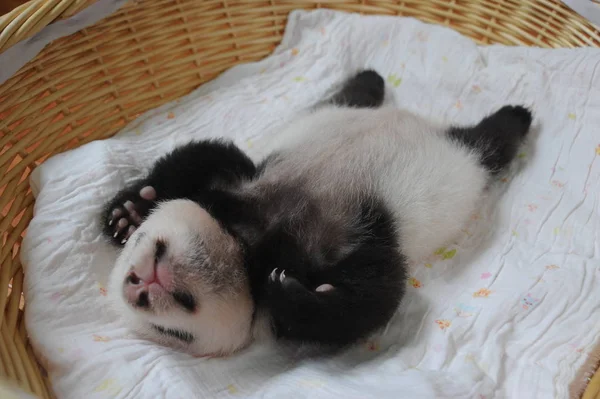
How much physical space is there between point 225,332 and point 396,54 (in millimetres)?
1427

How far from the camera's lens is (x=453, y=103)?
2031mm

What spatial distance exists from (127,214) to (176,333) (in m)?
0.40

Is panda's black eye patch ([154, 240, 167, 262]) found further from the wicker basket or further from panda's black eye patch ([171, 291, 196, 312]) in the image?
the wicker basket

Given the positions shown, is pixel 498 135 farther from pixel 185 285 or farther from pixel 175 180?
pixel 185 285

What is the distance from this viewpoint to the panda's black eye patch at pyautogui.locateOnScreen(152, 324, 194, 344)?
1.22 m

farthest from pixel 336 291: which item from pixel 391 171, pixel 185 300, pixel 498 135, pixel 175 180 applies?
pixel 498 135

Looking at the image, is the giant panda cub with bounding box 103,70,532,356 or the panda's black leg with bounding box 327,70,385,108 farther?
the panda's black leg with bounding box 327,70,385,108

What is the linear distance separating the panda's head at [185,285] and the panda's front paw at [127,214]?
0.49 ft

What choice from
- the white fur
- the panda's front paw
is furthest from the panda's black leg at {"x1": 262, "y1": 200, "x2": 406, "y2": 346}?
the panda's front paw

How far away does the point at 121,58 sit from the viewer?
1853mm

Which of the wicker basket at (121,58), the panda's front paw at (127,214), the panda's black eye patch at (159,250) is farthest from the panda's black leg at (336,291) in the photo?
the wicker basket at (121,58)

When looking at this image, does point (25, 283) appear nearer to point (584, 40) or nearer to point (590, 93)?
point (590, 93)

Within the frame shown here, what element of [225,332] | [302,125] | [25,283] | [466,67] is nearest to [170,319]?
[225,332]

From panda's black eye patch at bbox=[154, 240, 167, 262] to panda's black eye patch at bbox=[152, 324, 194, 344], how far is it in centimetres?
18
